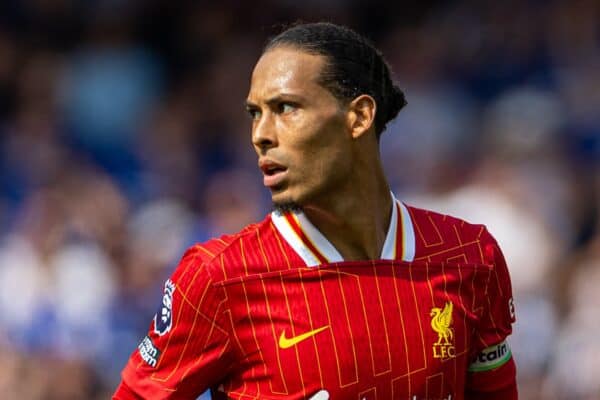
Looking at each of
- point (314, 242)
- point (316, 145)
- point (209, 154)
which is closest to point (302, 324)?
point (314, 242)

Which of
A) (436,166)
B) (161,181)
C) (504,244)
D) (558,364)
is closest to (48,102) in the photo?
(161,181)

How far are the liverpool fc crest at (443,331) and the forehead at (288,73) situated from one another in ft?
2.35

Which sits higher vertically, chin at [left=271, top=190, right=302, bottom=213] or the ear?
the ear

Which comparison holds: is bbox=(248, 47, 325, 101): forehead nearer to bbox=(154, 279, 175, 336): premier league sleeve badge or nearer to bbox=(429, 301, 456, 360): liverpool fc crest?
bbox=(154, 279, 175, 336): premier league sleeve badge

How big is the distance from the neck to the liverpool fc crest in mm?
236

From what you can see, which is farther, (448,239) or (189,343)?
(448,239)

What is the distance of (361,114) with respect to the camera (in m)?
3.31

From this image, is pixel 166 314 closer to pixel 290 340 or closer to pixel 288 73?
pixel 290 340

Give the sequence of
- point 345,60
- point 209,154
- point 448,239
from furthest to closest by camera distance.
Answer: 1. point 209,154
2. point 448,239
3. point 345,60

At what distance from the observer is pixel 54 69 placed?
933cm

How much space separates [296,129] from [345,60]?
26 cm

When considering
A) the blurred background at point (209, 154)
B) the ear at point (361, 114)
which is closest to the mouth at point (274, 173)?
the ear at point (361, 114)

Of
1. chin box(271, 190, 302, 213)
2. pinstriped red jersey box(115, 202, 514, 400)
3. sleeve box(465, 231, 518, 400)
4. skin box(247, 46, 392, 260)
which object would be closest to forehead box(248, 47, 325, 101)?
skin box(247, 46, 392, 260)

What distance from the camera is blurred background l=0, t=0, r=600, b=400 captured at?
23.4 feet
